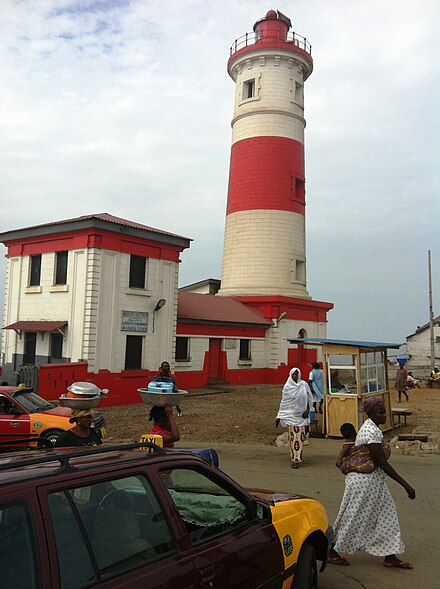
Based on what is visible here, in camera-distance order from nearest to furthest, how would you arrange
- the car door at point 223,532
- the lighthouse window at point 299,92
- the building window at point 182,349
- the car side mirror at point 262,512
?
the car door at point 223,532 < the car side mirror at point 262,512 < the building window at point 182,349 < the lighthouse window at point 299,92

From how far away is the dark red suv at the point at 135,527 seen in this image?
96.1 inches

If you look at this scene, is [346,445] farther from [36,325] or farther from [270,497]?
[36,325]

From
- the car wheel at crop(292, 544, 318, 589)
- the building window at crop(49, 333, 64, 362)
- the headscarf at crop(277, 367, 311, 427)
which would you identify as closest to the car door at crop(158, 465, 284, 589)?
the car wheel at crop(292, 544, 318, 589)

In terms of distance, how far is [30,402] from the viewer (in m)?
11.6

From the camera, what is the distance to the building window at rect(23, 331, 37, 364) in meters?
21.5

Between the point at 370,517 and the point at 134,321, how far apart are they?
1673 cm

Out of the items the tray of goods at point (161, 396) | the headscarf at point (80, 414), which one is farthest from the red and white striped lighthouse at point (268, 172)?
the headscarf at point (80, 414)

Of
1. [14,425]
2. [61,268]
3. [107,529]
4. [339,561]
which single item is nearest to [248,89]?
[61,268]

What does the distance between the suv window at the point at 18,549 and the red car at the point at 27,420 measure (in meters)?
8.56

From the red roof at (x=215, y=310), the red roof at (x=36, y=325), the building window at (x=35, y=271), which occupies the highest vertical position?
the building window at (x=35, y=271)

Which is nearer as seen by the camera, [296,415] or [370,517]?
[370,517]

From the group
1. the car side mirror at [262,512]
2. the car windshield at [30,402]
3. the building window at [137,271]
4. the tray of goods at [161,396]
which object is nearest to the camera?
the car side mirror at [262,512]

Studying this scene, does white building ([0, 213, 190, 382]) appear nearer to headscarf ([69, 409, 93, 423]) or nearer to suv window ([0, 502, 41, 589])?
headscarf ([69, 409, 93, 423])

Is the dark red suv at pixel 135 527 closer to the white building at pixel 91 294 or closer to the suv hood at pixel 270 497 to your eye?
the suv hood at pixel 270 497
